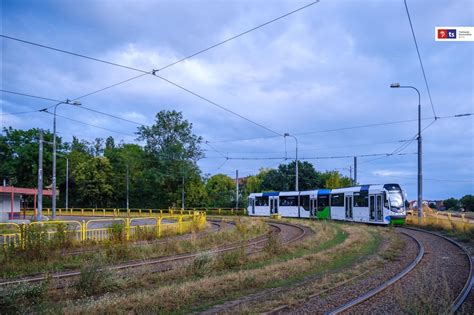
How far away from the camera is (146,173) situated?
66.1m

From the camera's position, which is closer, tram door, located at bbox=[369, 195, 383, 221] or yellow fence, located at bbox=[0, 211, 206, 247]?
yellow fence, located at bbox=[0, 211, 206, 247]

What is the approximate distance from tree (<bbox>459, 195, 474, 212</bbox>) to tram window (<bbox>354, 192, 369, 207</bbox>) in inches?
1904

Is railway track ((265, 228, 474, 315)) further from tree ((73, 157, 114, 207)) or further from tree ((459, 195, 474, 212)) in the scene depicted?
tree ((459, 195, 474, 212))

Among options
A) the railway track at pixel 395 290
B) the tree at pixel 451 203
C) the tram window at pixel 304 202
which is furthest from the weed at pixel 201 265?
the tree at pixel 451 203

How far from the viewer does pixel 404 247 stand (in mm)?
18484

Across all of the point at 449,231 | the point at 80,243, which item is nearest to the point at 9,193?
the point at 80,243

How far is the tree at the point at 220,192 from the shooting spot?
69838 mm

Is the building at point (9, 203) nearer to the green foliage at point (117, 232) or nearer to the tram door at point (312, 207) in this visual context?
the green foliage at point (117, 232)

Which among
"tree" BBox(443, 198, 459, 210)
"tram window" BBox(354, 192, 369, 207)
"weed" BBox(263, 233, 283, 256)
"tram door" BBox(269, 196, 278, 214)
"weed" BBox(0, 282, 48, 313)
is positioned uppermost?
"tram window" BBox(354, 192, 369, 207)

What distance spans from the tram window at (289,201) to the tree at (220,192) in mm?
20569

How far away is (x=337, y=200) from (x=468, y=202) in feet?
159

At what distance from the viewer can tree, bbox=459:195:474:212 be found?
74750 millimetres

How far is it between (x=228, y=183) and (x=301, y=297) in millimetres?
77020

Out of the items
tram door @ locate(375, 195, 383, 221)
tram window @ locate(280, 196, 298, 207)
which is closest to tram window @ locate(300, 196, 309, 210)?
tram window @ locate(280, 196, 298, 207)
